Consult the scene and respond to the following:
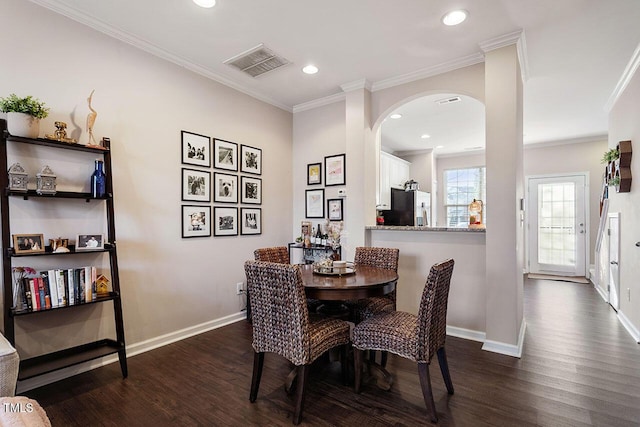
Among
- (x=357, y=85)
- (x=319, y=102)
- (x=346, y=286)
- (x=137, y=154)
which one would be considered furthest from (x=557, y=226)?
(x=137, y=154)

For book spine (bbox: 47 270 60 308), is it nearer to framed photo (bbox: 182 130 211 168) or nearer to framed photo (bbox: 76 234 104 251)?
framed photo (bbox: 76 234 104 251)

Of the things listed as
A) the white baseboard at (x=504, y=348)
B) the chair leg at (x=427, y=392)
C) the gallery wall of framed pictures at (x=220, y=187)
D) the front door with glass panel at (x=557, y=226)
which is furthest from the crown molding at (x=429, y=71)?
the front door with glass panel at (x=557, y=226)

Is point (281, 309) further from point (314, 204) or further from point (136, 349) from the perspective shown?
point (314, 204)

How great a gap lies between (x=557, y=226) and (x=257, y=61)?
6899mm

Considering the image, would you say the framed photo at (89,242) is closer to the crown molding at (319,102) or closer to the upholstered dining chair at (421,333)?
the upholstered dining chair at (421,333)

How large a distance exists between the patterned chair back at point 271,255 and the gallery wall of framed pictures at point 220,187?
26.6 inches

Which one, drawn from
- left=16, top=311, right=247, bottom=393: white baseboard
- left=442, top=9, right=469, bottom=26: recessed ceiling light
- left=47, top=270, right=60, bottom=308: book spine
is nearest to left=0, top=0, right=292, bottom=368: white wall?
left=16, top=311, right=247, bottom=393: white baseboard

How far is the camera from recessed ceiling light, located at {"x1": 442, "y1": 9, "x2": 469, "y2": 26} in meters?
2.56

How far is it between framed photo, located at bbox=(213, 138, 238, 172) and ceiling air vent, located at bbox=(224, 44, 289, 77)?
83 centimetres

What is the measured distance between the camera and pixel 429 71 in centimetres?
351

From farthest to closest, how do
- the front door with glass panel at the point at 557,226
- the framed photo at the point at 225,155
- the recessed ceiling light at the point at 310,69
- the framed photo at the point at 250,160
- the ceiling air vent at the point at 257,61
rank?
the front door with glass panel at the point at 557,226
the framed photo at the point at 250,160
the framed photo at the point at 225,155
the recessed ceiling light at the point at 310,69
the ceiling air vent at the point at 257,61

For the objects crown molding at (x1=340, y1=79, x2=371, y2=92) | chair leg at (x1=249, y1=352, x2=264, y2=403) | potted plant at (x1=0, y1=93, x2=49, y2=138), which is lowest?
chair leg at (x1=249, y1=352, x2=264, y2=403)

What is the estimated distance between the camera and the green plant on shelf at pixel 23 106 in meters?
2.13

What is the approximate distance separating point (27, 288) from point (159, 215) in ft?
3.80
